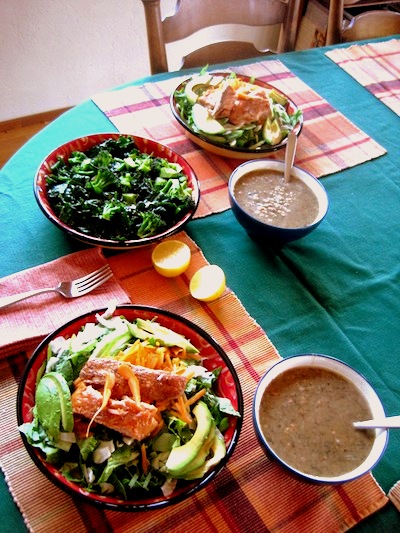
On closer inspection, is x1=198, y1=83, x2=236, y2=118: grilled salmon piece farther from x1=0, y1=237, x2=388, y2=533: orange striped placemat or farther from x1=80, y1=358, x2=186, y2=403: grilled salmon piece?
x1=80, y1=358, x2=186, y2=403: grilled salmon piece

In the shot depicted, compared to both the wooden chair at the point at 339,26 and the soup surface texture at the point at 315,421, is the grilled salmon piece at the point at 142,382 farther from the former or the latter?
the wooden chair at the point at 339,26

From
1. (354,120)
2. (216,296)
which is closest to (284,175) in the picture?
(216,296)

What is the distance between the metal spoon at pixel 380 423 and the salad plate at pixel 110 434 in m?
0.23

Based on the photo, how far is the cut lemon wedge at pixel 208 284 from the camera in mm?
1252

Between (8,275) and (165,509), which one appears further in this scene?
(8,275)

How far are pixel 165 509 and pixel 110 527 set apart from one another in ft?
0.34

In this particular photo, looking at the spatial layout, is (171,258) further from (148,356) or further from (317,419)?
(317,419)

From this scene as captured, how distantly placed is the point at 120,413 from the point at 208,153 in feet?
3.52

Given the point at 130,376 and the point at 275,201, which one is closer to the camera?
the point at 130,376

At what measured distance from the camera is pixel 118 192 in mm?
1403

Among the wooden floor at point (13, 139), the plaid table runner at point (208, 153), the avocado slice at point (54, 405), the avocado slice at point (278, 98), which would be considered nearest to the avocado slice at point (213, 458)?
the avocado slice at point (54, 405)

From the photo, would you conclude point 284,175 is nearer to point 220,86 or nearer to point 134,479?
point 220,86

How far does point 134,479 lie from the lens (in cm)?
88

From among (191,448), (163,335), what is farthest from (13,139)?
(191,448)
